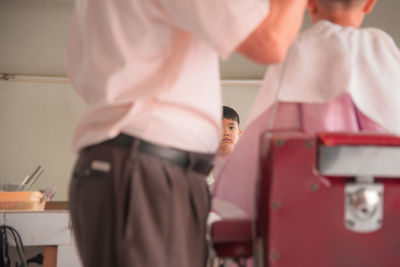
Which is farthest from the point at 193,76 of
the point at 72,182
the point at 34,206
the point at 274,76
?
the point at 34,206

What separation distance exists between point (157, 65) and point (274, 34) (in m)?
0.28

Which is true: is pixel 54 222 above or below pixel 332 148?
below

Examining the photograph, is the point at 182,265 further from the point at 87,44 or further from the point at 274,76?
the point at 274,76

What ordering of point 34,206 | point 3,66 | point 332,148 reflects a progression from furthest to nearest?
point 3,66, point 34,206, point 332,148

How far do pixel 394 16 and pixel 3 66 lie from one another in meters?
5.37

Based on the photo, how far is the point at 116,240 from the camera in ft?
4.13

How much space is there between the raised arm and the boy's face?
2622 millimetres

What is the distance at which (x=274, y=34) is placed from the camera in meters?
1.36

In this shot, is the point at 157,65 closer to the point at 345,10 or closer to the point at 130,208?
the point at 130,208

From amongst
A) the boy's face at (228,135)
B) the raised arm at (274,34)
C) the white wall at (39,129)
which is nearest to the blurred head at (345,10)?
the raised arm at (274,34)

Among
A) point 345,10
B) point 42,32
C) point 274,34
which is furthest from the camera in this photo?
point 42,32

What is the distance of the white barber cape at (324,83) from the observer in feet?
5.35

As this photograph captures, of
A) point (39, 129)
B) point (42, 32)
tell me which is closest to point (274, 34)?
point (42, 32)

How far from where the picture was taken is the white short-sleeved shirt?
1.28 metres
